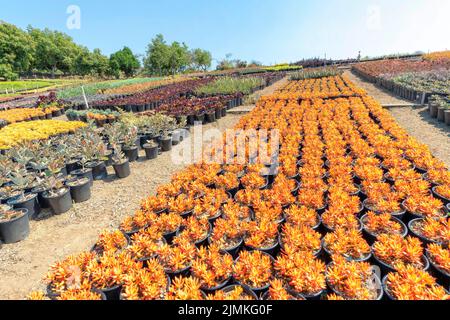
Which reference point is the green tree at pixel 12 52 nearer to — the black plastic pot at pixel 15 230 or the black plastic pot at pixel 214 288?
the black plastic pot at pixel 15 230

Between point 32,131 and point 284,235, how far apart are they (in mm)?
9212

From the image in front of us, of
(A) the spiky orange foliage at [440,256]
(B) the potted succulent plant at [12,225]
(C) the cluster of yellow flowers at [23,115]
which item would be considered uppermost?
(C) the cluster of yellow flowers at [23,115]

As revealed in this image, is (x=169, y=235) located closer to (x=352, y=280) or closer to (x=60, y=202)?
(x=352, y=280)

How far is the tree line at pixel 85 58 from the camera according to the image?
52.9 metres

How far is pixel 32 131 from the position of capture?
828cm

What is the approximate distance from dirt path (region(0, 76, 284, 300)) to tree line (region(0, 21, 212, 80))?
56.8 metres

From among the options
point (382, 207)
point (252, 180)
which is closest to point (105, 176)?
point (252, 180)

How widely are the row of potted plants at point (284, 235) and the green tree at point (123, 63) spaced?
7220 cm

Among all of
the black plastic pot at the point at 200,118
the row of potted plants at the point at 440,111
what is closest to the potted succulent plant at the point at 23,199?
the black plastic pot at the point at 200,118

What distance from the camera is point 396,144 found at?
488 cm

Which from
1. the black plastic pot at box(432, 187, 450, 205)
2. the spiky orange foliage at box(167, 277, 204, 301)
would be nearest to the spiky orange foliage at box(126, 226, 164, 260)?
the spiky orange foliage at box(167, 277, 204, 301)

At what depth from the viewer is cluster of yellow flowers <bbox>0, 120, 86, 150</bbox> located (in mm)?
7393

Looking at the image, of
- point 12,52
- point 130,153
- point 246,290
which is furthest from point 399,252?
point 12,52
